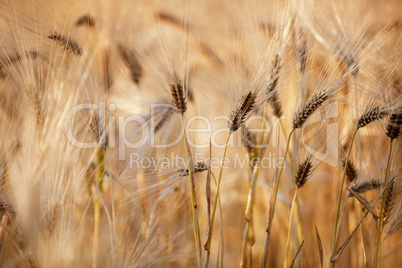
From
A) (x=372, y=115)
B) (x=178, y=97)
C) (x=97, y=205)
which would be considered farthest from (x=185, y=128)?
(x=372, y=115)

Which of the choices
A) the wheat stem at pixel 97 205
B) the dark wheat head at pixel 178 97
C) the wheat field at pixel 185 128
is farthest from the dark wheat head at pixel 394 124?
the wheat stem at pixel 97 205

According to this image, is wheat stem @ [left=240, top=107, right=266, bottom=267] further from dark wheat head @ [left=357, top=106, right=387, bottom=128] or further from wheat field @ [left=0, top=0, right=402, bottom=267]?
dark wheat head @ [left=357, top=106, right=387, bottom=128]

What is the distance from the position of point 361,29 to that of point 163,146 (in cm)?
60

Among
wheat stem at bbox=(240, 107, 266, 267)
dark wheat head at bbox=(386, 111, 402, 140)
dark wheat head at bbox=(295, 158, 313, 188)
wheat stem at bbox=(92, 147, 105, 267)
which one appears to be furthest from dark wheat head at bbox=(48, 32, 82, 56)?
dark wheat head at bbox=(386, 111, 402, 140)

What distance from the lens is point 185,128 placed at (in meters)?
0.84

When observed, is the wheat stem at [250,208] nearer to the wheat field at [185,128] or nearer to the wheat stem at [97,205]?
the wheat field at [185,128]

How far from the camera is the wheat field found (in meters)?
0.74

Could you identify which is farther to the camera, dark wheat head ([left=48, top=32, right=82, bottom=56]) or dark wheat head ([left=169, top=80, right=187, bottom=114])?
dark wheat head ([left=48, top=32, right=82, bottom=56])

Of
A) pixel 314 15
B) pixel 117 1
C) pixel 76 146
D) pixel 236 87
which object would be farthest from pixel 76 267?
pixel 314 15

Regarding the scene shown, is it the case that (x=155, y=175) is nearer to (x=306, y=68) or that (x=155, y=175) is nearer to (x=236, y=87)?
(x=236, y=87)

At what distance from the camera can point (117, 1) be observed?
36.0 inches

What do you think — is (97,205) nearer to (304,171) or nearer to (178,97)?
(178,97)

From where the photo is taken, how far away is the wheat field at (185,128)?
74 centimetres

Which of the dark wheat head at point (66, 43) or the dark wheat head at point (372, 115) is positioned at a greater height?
the dark wheat head at point (66, 43)
